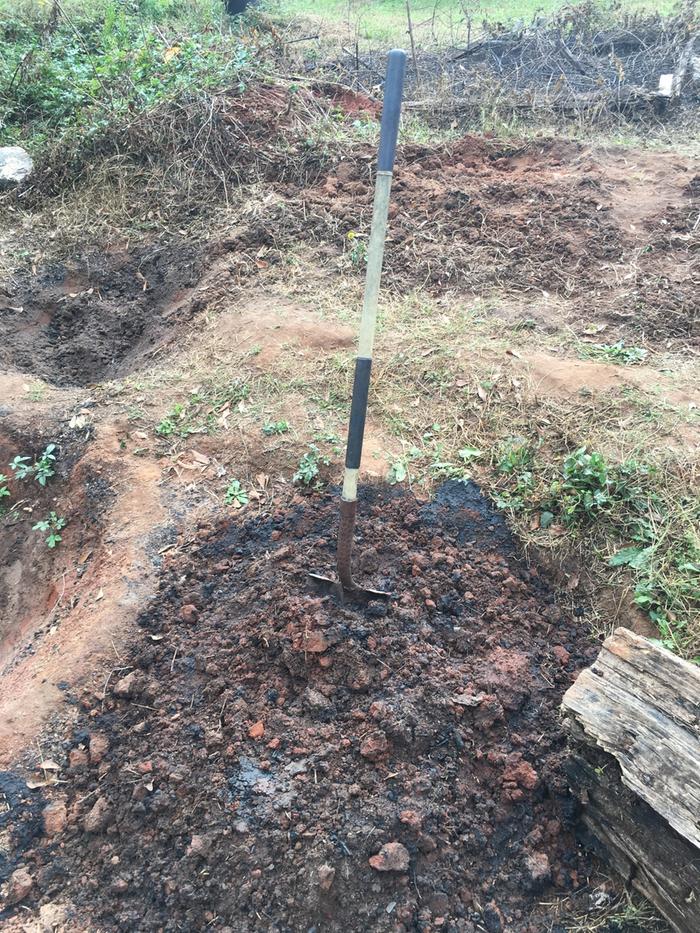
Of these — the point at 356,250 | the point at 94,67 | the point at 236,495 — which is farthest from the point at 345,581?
the point at 94,67

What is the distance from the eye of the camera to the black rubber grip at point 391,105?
194 centimetres

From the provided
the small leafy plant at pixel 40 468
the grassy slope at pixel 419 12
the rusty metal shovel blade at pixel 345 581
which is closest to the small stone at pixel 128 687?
the rusty metal shovel blade at pixel 345 581

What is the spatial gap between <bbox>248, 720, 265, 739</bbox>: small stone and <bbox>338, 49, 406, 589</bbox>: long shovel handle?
638 millimetres

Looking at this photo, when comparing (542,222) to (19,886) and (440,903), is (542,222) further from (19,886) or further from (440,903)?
(19,886)

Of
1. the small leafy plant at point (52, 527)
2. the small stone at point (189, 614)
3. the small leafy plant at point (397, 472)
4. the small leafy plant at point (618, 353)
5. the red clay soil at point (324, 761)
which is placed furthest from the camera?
the small leafy plant at point (618, 353)

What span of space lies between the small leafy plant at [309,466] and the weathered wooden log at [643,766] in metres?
1.60

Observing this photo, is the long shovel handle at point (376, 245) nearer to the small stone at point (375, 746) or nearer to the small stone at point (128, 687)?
the small stone at point (375, 746)

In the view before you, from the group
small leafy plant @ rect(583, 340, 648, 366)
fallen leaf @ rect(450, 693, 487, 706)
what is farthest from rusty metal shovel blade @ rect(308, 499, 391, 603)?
small leafy plant @ rect(583, 340, 648, 366)

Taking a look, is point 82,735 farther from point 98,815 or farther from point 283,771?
point 283,771

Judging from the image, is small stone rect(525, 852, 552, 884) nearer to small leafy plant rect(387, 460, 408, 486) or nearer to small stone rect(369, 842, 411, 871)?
small stone rect(369, 842, 411, 871)

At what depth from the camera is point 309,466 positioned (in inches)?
126

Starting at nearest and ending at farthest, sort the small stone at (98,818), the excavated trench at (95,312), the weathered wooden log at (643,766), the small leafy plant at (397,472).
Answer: the weathered wooden log at (643,766) → the small stone at (98,818) → the small leafy plant at (397,472) → the excavated trench at (95,312)

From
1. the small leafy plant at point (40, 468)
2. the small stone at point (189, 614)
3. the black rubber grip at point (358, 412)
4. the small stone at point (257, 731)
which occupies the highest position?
the black rubber grip at point (358, 412)

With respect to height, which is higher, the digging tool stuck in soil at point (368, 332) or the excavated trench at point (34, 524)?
the digging tool stuck in soil at point (368, 332)
